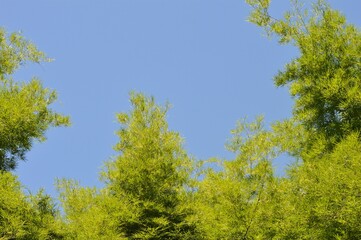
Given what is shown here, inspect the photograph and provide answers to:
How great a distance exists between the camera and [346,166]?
7574 mm

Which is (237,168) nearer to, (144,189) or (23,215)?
(144,189)

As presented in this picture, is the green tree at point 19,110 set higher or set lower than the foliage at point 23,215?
higher

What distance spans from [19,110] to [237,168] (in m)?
5.14

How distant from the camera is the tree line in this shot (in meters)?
7.93

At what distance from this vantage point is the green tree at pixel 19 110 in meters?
9.62

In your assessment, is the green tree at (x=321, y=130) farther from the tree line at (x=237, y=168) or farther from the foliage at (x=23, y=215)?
the foliage at (x=23, y=215)

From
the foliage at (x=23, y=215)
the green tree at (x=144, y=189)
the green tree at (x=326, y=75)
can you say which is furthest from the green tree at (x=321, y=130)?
the foliage at (x=23, y=215)

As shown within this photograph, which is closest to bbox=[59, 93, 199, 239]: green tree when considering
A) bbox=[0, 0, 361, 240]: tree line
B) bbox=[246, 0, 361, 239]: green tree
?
bbox=[0, 0, 361, 240]: tree line

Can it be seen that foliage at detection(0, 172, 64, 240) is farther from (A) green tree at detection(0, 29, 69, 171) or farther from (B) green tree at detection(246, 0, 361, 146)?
(B) green tree at detection(246, 0, 361, 146)

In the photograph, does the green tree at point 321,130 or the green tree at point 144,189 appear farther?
the green tree at point 144,189

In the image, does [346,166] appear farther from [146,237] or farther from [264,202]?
[146,237]

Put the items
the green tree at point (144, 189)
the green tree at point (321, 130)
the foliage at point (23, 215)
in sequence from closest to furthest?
the green tree at point (321, 130) < the foliage at point (23, 215) < the green tree at point (144, 189)

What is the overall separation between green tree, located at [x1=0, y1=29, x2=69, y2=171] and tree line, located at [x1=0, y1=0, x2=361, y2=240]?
25 millimetres

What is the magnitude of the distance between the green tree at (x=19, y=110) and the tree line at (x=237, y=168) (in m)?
0.03
